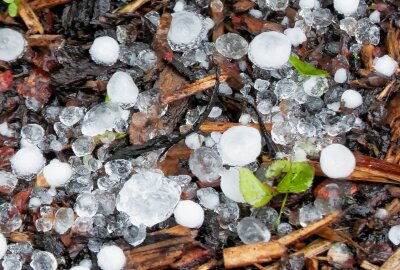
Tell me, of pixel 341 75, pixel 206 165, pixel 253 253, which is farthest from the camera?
pixel 341 75

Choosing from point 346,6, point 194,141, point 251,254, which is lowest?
point 251,254

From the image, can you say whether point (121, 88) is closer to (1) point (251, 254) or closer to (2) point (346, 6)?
(1) point (251, 254)

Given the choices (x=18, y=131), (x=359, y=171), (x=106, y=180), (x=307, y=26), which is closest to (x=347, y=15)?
(x=307, y=26)

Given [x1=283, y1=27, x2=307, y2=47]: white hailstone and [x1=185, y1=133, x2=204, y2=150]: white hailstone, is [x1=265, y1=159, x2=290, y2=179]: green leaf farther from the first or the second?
[x1=283, y1=27, x2=307, y2=47]: white hailstone

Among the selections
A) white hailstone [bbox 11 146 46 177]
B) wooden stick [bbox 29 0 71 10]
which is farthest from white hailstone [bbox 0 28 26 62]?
white hailstone [bbox 11 146 46 177]

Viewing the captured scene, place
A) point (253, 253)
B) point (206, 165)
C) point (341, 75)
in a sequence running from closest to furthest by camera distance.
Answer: point (253, 253), point (206, 165), point (341, 75)

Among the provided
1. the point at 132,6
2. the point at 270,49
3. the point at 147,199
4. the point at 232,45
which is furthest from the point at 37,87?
the point at 270,49

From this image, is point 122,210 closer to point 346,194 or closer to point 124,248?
point 124,248
